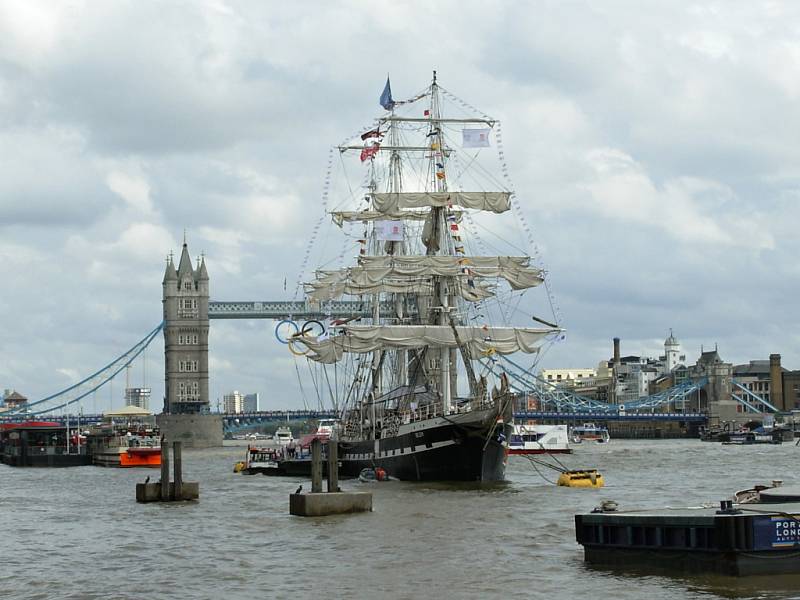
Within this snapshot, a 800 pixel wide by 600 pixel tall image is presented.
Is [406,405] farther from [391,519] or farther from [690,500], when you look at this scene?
[391,519]

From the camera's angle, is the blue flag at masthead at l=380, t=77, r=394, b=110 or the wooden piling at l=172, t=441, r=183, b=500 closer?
the wooden piling at l=172, t=441, r=183, b=500

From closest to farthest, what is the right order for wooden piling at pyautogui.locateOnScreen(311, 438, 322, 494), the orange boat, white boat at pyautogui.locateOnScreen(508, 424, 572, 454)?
1. wooden piling at pyautogui.locateOnScreen(311, 438, 322, 494)
2. the orange boat
3. white boat at pyautogui.locateOnScreen(508, 424, 572, 454)

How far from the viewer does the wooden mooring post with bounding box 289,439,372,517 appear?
42.7m

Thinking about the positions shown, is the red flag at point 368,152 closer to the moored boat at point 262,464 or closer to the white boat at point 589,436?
the moored boat at point 262,464

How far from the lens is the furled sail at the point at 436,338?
70.8 meters

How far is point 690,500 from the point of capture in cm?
4962

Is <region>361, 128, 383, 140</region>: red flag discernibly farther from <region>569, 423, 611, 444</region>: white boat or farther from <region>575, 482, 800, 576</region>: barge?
<region>569, 423, 611, 444</region>: white boat

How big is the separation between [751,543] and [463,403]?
40715 millimetres

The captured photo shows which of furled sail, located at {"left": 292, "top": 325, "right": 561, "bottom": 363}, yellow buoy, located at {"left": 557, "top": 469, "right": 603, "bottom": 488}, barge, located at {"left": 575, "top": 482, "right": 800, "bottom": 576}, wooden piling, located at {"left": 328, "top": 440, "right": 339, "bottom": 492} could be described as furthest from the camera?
furled sail, located at {"left": 292, "top": 325, "right": 561, "bottom": 363}

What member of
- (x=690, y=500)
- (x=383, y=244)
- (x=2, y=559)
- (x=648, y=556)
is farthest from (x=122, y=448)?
(x=648, y=556)

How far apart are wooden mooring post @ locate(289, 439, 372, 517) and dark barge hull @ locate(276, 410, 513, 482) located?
17.1m

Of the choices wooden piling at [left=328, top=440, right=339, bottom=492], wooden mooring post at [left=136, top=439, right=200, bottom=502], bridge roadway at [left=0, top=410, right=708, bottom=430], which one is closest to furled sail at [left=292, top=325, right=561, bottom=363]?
wooden mooring post at [left=136, top=439, right=200, bottom=502]

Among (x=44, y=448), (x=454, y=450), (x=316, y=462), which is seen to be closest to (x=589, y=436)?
(x=44, y=448)

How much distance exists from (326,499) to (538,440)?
78.9m
